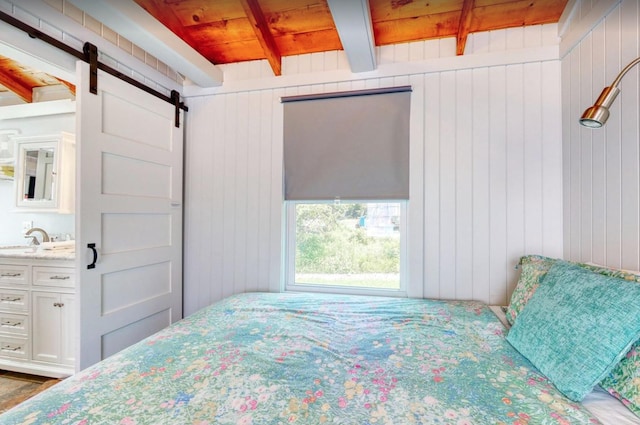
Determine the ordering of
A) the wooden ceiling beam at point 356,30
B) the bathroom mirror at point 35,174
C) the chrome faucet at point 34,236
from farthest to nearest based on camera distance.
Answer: the bathroom mirror at point 35,174, the chrome faucet at point 34,236, the wooden ceiling beam at point 356,30

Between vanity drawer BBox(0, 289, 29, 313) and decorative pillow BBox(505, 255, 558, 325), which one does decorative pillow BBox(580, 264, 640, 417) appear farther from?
vanity drawer BBox(0, 289, 29, 313)

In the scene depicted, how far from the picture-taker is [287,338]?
146 centimetres

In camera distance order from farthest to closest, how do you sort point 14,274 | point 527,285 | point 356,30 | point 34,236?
point 34,236 < point 14,274 < point 356,30 < point 527,285

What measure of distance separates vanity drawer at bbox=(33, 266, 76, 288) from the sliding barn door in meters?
0.49

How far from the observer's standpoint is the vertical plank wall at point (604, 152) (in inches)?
57.6

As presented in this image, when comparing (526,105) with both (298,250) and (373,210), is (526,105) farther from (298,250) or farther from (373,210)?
(298,250)

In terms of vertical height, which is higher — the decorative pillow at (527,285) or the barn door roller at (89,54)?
the barn door roller at (89,54)

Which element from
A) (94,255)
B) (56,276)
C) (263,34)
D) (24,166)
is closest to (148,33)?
(263,34)

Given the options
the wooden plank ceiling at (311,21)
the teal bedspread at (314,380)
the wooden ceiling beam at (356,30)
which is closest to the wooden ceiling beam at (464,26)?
the wooden plank ceiling at (311,21)

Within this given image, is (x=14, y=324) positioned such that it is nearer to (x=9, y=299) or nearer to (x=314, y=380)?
(x=9, y=299)

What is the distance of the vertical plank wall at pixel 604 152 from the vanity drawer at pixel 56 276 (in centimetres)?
338

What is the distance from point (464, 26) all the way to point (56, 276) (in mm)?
3365

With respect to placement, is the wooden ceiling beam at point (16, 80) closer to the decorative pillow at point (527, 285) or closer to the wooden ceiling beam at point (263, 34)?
the wooden ceiling beam at point (263, 34)

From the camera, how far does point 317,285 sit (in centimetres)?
257
